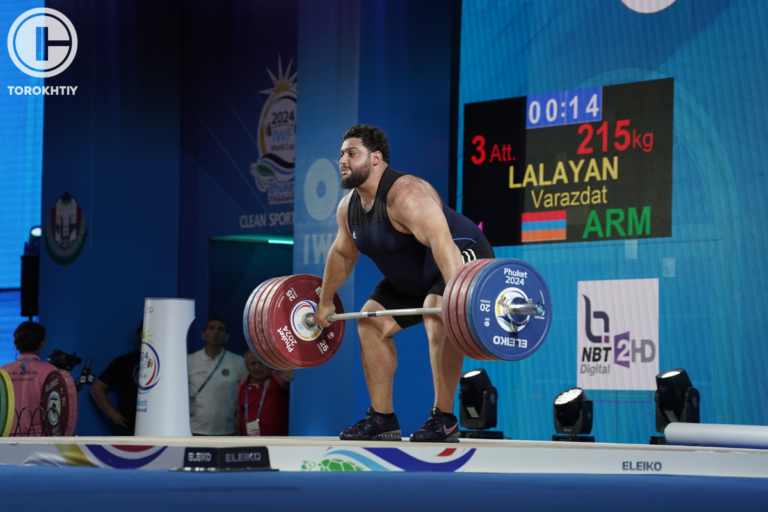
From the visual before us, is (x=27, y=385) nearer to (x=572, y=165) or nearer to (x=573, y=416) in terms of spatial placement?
(x=573, y=416)

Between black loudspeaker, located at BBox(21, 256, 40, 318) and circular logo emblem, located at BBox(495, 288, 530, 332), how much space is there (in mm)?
6257

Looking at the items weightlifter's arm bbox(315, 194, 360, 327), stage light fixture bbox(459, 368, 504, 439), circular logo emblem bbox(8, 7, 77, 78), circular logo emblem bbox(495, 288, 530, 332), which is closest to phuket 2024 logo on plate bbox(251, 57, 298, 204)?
circular logo emblem bbox(8, 7, 77, 78)

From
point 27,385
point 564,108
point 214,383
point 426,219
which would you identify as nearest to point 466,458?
point 426,219

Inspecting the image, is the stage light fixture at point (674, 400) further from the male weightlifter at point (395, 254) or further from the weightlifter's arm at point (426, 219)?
the weightlifter's arm at point (426, 219)

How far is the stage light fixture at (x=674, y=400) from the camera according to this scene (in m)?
5.45

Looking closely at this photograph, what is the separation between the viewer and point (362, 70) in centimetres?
732

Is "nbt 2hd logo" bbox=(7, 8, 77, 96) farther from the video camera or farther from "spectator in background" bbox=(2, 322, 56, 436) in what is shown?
"spectator in background" bbox=(2, 322, 56, 436)

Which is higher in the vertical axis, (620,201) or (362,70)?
(362,70)

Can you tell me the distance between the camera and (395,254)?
440 centimetres

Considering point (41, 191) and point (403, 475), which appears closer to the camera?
point (403, 475)

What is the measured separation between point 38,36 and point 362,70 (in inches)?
158

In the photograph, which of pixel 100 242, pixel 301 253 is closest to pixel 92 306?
pixel 100 242

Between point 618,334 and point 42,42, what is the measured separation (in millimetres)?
6128

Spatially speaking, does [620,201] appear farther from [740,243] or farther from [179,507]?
[179,507]
